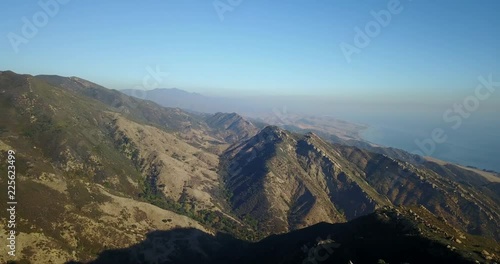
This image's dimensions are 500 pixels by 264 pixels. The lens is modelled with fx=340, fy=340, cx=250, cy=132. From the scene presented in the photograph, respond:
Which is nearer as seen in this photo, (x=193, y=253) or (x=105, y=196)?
(x=193, y=253)

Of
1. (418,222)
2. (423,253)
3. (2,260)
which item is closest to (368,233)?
(418,222)

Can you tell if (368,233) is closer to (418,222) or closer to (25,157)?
(418,222)

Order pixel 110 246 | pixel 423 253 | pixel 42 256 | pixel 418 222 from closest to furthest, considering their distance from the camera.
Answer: pixel 423 253 → pixel 418 222 → pixel 42 256 → pixel 110 246

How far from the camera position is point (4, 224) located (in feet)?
452

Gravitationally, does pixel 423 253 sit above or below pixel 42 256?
above

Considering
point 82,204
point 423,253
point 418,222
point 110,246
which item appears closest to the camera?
point 423,253

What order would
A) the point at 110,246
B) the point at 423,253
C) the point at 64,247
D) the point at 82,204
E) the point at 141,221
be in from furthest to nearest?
the point at 141,221, the point at 82,204, the point at 110,246, the point at 64,247, the point at 423,253

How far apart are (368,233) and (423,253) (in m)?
27.8

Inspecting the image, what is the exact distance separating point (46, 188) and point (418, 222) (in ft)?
558

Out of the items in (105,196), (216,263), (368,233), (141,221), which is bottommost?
(216,263)

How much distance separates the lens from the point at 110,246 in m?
164

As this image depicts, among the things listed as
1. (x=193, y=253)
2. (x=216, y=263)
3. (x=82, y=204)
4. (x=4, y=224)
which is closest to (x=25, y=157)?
(x=82, y=204)

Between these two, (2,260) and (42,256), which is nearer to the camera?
(2,260)

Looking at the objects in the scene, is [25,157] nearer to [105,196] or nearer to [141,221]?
[105,196]
